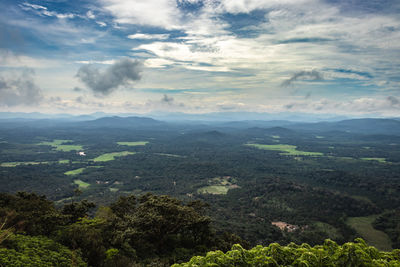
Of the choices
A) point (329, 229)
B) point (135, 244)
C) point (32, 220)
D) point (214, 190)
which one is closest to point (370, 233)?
point (329, 229)

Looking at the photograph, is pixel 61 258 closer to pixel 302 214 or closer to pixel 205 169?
pixel 302 214

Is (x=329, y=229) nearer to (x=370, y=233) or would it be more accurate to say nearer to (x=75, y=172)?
(x=370, y=233)

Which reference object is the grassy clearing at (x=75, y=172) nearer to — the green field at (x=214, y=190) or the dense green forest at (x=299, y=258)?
the green field at (x=214, y=190)

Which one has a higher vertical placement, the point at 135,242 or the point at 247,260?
the point at 247,260

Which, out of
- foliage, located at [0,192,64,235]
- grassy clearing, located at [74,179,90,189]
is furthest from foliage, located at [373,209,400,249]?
grassy clearing, located at [74,179,90,189]

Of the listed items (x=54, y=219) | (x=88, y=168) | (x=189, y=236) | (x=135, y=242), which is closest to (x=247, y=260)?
Result: (x=135, y=242)

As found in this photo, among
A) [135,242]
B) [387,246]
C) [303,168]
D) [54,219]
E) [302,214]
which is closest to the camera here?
[54,219]
